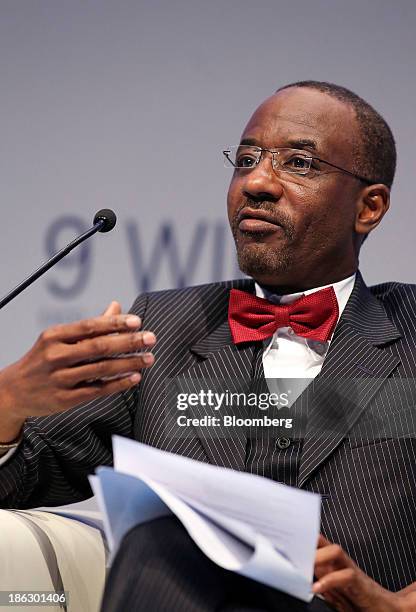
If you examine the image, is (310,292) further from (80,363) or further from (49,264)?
(80,363)

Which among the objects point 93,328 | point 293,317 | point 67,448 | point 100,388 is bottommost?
point 67,448

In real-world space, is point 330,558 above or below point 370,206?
below

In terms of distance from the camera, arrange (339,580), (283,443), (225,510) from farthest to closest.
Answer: (283,443) → (339,580) → (225,510)

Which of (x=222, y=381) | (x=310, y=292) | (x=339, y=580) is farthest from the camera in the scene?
(x=310, y=292)

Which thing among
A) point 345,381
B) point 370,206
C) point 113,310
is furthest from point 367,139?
point 113,310

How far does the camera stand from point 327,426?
1.77 m

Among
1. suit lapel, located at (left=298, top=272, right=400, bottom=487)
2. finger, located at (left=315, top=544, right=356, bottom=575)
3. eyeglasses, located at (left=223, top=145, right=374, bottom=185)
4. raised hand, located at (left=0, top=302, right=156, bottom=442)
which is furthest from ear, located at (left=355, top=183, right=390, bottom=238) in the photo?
finger, located at (left=315, top=544, right=356, bottom=575)

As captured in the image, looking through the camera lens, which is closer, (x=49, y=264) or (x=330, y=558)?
(x=330, y=558)

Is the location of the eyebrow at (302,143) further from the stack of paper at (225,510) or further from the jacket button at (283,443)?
the stack of paper at (225,510)

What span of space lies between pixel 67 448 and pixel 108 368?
0.55 m

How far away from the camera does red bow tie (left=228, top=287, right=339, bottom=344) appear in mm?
1919

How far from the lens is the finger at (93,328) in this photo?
134 cm

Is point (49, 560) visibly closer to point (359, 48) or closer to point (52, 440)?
point (52, 440)

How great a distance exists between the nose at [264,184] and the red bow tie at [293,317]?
21 centimetres
